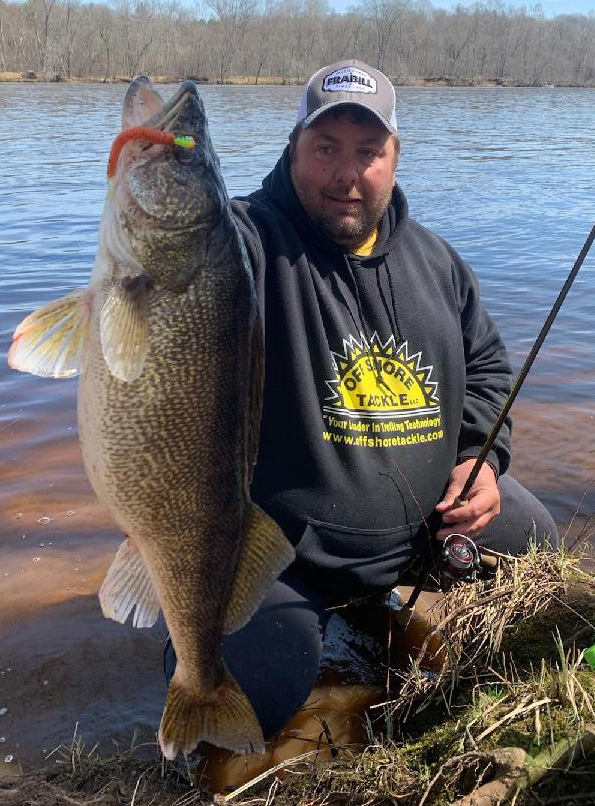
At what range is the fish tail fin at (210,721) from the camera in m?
2.34

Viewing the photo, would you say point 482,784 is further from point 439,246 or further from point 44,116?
point 44,116

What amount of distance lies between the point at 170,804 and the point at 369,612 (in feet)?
4.72

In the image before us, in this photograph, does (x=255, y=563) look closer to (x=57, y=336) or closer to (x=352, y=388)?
(x=57, y=336)

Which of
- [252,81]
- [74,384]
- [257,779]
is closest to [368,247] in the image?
[257,779]

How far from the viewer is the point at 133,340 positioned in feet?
6.69

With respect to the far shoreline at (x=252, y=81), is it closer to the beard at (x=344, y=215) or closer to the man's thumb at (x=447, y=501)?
the beard at (x=344, y=215)

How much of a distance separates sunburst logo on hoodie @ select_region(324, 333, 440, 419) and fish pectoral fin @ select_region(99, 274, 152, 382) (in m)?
1.17

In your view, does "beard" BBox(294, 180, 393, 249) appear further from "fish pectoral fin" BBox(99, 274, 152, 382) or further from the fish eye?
"fish pectoral fin" BBox(99, 274, 152, 382)

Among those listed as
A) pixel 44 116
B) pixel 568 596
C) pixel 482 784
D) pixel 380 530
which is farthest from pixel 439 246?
pixel 44 116

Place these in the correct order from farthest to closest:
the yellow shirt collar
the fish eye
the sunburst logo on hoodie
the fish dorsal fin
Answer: the yellow shirt collar < the sunburst logo on hoodie < the fish dorsal fin < the fish eye

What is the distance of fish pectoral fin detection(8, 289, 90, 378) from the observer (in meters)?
2.12

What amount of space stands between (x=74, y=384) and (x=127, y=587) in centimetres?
444

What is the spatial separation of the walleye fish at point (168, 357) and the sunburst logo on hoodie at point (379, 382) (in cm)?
88

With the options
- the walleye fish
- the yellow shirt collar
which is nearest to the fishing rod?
the yellow shirt collar
